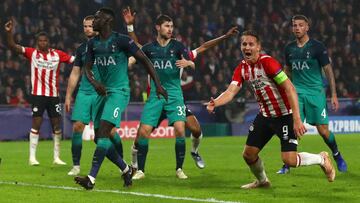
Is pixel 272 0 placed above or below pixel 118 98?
above

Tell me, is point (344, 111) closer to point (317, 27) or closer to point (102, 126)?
point (317, 27)

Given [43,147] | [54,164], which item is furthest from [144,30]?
[54,164]

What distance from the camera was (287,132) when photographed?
9984mm

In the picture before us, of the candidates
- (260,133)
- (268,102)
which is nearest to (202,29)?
(260,133)

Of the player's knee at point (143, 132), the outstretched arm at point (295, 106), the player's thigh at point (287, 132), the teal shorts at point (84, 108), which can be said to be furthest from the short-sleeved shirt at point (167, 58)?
the outstretched arm at point (295, 106)

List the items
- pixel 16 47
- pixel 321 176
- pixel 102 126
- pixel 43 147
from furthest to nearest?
pixel 43 147
pixel 16 47
pixel 321 176
pixel 102 126

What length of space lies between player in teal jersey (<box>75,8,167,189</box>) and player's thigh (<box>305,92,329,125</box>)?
342 cm

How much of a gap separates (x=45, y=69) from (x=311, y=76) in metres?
5.06

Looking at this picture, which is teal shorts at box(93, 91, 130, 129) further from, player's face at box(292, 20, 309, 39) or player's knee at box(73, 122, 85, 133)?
player's face at box(292, 20, 309, 39)

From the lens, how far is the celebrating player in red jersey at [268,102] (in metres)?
9.76

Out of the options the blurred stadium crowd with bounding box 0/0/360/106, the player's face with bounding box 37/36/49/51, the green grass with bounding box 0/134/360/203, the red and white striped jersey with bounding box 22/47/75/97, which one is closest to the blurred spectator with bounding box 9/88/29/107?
the blurred stadium crowd with bounding box 0/0/360/106

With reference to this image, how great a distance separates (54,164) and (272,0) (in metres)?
20.6

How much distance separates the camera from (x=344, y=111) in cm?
2708

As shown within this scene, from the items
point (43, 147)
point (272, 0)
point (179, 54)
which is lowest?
point (43, 147)
